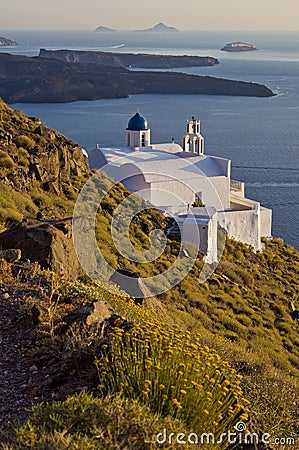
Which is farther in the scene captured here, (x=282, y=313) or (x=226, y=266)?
(x=226, y=266)

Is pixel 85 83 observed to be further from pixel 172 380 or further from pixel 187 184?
pixel 172 380

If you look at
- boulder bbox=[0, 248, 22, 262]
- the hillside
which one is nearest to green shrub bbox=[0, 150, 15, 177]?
the hillside

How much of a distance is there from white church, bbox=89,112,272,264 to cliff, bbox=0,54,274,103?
59.7m

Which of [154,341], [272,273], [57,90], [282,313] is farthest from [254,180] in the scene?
[57,90]

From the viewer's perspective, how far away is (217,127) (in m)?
54.1

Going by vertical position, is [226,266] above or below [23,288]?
below

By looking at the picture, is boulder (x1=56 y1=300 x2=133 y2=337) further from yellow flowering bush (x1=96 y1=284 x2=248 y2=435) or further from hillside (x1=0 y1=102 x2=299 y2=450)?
yellow flowering bush (x1=96 y1=284 x2=248 y2=435)

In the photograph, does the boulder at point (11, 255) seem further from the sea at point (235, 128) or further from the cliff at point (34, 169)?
the sea at point (235, 128)

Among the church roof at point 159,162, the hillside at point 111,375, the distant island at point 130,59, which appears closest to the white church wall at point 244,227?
the church roof at point 159,162

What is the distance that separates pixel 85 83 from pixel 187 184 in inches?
2969

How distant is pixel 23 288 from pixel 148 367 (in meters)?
2.16

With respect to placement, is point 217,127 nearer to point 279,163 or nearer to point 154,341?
point 279,163

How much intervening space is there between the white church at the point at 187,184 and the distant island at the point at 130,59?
113113 millimetres

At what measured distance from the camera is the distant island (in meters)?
135
